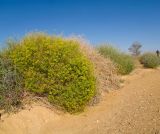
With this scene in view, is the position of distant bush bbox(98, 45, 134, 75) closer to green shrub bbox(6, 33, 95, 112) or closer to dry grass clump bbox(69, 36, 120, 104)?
dry grass clump bbox(69, 36, 120, 104)

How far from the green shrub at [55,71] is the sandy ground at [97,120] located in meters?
0.53

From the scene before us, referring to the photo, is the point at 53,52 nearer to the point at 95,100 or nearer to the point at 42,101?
the point at 42,101

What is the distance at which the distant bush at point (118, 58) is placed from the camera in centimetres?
2147

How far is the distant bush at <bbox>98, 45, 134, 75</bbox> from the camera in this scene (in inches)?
845

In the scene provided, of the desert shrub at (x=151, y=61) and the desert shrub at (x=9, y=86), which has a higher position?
the desert shrub at (x=151, y=61)

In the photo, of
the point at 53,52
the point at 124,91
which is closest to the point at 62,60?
the point at 53,52

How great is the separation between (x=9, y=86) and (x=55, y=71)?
1.59 meters

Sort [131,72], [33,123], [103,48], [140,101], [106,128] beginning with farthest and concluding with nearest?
[131,72]
[103,48]
[140,101]
[33,123]
[106,128]

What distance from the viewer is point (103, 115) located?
1259cm

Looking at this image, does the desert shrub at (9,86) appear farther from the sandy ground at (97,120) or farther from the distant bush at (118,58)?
the distant bush at (118,58)

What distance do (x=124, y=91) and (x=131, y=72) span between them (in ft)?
28.8

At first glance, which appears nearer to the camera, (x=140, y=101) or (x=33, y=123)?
(x=33, y=123)

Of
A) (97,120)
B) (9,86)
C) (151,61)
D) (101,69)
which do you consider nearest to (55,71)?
(9,86)

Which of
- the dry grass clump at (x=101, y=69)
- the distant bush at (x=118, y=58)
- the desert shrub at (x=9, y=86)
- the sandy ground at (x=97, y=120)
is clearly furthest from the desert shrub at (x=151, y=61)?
the desert shrub at (x=9, y=86)
